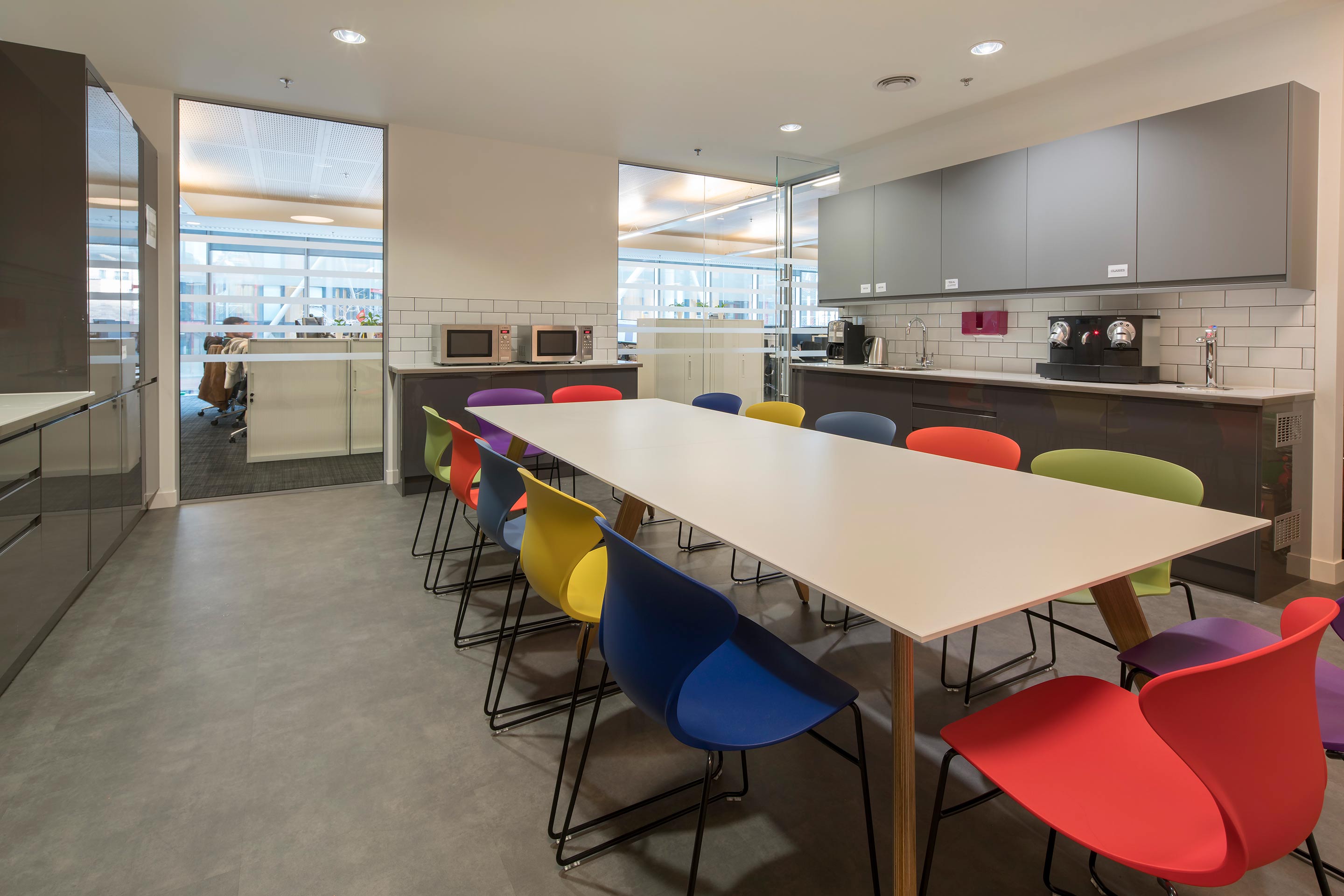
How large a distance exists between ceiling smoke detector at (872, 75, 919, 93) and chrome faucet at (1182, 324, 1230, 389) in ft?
7.37

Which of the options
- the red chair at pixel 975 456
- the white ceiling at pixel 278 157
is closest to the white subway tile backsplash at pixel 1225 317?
the red chair at pixel 975 456

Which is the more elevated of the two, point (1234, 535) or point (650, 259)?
point (650, 259)

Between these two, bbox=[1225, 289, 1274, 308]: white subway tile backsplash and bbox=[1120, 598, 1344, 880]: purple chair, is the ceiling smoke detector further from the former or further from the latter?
bbox=[1120, 598, 1344, 880]: purple chair

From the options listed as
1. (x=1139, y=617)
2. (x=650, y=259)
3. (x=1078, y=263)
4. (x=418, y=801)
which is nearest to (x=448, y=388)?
(x=650, y=259)

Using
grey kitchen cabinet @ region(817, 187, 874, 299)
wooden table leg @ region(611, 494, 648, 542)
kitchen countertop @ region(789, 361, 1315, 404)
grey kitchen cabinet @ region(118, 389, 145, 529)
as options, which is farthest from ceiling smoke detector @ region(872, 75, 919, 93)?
grey kitchen cabinet @ region(118, 389, 145, 529)

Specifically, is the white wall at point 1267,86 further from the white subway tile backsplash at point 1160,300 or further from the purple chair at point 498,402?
the purple chair at point 498,402

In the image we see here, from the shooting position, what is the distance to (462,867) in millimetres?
1603

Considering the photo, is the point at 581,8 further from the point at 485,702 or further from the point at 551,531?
the point at 485,702

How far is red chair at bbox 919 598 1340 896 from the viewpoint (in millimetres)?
923

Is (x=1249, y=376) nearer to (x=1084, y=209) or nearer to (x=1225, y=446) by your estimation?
(x=1225, y=446)

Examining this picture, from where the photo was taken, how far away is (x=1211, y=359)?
3693mm

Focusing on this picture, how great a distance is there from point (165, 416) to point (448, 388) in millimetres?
1842

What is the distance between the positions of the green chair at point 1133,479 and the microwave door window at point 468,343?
4062 millimetres

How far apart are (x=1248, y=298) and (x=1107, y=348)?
0.66 meters
